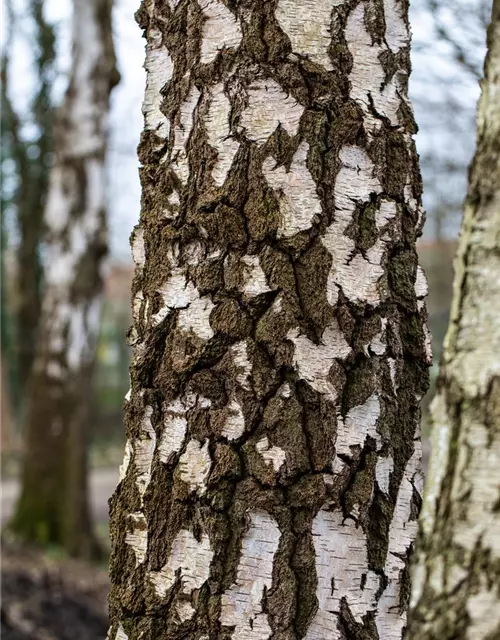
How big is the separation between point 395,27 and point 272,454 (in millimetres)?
881

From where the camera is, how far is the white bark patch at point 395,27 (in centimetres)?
166

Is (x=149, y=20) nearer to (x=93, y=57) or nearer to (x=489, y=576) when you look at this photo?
(x=489, y=576)

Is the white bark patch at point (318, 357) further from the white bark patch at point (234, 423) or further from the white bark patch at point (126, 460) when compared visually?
the white bark patch at point (126, 460)

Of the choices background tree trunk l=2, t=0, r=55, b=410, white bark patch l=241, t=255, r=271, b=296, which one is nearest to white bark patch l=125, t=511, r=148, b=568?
white bark patch l=241, t=255, r=271, b=296

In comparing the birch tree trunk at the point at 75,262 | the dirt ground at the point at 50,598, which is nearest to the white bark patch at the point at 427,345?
the dirt ground at the point at 50,598

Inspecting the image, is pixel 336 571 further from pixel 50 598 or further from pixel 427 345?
pixel 50 598

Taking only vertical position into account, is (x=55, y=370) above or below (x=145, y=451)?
above

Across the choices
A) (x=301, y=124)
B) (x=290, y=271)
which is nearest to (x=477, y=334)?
(x=290, y=271)

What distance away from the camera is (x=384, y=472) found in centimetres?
158

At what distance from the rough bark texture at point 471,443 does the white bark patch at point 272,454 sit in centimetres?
43

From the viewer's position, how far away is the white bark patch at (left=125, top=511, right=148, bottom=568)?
160cm

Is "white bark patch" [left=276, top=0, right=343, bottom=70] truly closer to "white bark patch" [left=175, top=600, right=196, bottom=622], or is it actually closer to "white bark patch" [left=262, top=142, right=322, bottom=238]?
"white bark patch" [left=262, top=142, right=322, bottom=238]

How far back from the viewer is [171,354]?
1585 millimetres

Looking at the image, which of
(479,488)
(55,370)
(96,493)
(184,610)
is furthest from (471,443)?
(96,493)
